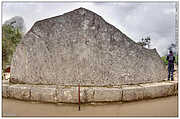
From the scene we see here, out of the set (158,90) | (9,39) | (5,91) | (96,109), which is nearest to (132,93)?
(158,90)

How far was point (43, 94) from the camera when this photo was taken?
3426 millimetres

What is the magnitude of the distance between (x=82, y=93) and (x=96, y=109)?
509 millimetres

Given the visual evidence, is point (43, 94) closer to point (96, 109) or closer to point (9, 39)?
point (96, 109)

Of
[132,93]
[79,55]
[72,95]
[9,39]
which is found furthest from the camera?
[9,39]

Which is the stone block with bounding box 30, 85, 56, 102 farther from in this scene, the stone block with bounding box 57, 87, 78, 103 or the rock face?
the rock face

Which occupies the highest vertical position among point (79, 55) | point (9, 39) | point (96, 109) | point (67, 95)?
point (9, 39)

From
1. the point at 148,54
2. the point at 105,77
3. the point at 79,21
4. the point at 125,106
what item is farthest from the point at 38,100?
the point at 148,54

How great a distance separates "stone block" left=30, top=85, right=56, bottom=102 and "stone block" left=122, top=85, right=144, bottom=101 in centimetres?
169

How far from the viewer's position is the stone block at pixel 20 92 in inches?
139

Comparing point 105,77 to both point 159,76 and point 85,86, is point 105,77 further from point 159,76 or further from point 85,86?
point 159,76

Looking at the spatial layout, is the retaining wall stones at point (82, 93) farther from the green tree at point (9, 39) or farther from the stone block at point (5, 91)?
the green tree at point (9, 39)

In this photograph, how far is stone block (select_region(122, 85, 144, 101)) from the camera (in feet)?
11.4

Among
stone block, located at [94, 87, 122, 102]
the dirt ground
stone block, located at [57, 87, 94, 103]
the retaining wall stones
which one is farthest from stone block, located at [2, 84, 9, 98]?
stone block, located at [94, 87, 122, 102]

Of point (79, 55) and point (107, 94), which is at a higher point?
point (79, 55)
